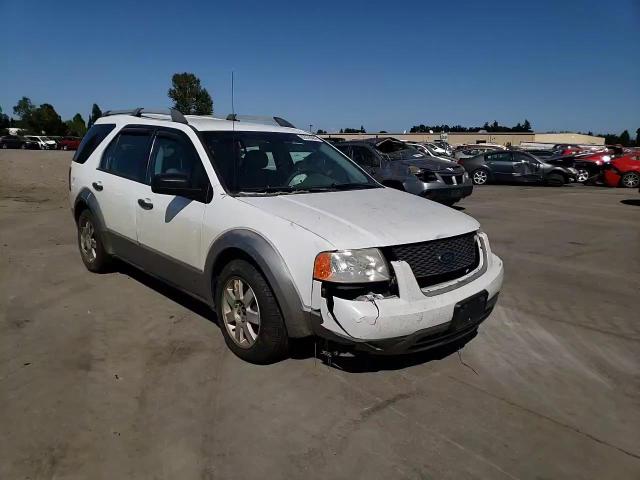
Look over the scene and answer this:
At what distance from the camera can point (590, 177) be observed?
21.2 m

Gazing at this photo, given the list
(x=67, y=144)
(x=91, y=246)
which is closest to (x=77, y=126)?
(x=67, y=144)

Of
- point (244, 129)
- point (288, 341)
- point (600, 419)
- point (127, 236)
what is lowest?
point (600, 419)

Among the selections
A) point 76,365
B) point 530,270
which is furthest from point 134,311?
point 530,270

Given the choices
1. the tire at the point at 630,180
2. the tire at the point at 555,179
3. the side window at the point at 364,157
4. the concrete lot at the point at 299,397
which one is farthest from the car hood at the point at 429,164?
the tire at the point at 630,180

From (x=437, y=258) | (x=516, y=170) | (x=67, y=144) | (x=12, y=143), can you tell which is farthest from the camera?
(x=67, y=144)

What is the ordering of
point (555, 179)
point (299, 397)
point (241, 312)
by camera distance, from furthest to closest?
point (555, 179)
point (241, 312)
point (299, 397)

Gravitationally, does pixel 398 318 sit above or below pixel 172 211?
below

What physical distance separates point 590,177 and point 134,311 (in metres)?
21.4

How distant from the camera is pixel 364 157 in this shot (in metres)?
11.0

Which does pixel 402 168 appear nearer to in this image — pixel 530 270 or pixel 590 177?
pixel 530 270

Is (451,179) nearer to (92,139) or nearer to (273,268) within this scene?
(92,139)

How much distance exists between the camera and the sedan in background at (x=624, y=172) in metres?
18.7

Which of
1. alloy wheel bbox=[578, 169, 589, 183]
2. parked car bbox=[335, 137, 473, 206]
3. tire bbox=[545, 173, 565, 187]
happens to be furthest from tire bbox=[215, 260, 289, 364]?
alloy wheel bbox=[578, 169, 589, 183]

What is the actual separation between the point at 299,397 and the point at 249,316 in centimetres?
67
